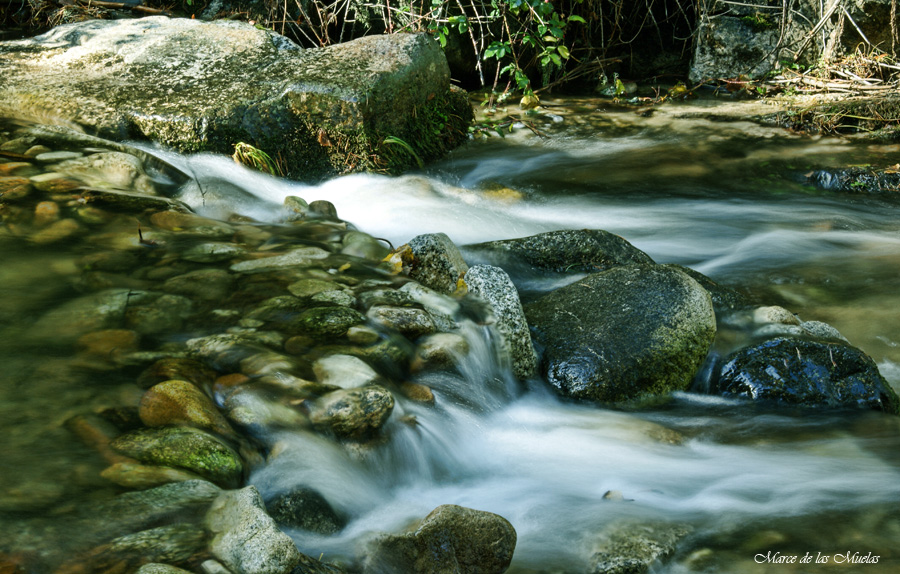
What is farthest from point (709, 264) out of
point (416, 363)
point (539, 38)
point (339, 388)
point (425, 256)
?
point (539, 38)

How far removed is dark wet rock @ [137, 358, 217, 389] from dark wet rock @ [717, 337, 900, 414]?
2495 mm

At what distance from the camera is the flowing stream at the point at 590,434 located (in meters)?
2.56

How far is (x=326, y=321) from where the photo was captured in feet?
11.1

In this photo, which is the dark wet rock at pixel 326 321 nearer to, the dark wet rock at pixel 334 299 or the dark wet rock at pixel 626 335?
the dark wet rock at pixel 334 299

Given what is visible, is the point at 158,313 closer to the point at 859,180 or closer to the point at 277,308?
the point at 277,308

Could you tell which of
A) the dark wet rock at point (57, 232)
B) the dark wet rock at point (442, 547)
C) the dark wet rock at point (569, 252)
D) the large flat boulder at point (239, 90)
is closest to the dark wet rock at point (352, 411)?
the dark wet rock at point (442, 547)

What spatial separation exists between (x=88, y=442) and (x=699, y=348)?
2.85 metres

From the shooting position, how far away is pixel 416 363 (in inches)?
133

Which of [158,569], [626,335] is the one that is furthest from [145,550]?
[626,335]

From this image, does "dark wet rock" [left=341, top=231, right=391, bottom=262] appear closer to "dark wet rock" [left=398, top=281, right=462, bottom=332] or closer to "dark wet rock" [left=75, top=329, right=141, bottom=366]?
"dark wet rock" [left=398, top=281, right=462, bottom=332]

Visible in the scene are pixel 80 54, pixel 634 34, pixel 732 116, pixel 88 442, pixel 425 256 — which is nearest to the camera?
pixel 88 442

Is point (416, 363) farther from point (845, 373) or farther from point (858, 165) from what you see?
point (858, 165)

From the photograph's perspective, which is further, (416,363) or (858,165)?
(858,165)

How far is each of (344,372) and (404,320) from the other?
0.52 metres
